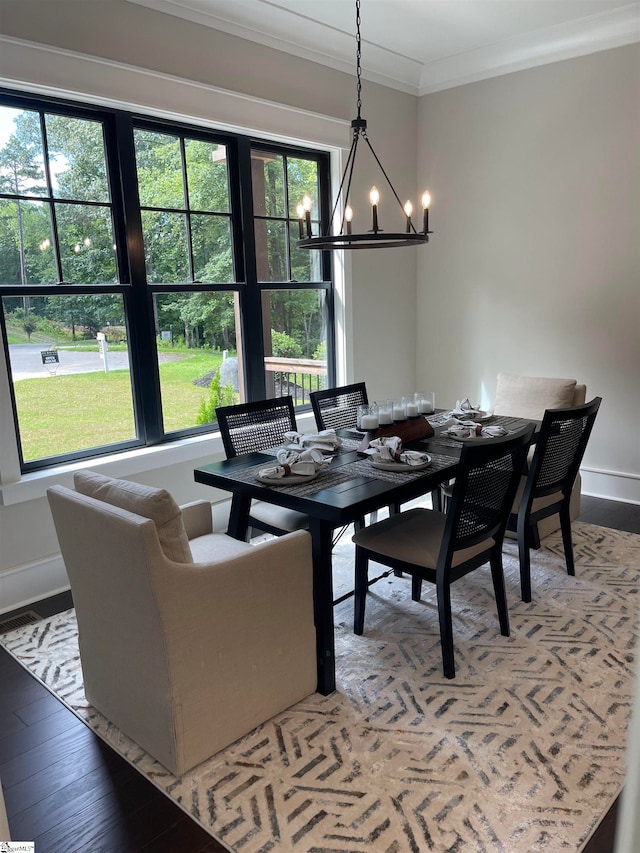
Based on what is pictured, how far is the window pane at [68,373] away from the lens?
10.4ft

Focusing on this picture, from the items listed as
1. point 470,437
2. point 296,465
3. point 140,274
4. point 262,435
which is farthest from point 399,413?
point 140,274

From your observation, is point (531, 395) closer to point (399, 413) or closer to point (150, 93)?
point (399, 413)

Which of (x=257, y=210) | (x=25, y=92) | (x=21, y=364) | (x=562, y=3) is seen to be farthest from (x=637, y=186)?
(x=21, y=364)

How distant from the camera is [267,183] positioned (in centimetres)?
419

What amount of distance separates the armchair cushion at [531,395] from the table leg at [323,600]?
2.26 meters

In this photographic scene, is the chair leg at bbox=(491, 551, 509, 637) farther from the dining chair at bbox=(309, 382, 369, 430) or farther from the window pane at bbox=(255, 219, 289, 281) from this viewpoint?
the window pane at bbox=(255, 219, 289, 281)

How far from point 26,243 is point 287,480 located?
1.85m

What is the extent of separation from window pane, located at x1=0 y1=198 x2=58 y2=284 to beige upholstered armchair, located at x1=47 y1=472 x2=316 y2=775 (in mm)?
1495

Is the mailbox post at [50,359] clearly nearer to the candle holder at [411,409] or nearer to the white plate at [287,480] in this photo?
the white plate at [287,480]

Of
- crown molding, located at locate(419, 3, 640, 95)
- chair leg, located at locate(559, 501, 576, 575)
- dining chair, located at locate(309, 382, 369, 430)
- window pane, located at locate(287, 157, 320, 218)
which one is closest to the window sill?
dining chair, located at locate(309, 382, 369, 430)

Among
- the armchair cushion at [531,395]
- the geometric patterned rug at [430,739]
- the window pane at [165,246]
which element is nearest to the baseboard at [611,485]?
the armchair cushion at [531,395]

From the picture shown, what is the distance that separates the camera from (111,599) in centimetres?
198

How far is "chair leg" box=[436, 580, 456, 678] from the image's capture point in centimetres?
238

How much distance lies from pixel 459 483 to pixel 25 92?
272cm
